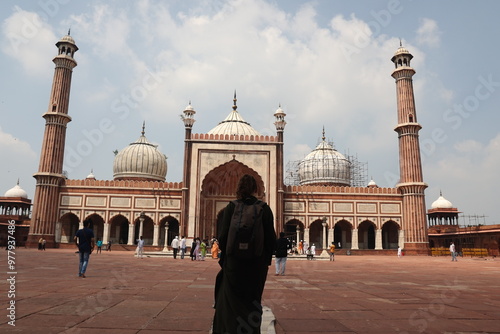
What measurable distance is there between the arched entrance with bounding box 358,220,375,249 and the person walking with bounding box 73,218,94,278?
26.9 meters

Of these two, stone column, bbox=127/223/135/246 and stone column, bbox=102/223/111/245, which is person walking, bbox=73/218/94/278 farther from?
stone column, bbox=102/223/111/245

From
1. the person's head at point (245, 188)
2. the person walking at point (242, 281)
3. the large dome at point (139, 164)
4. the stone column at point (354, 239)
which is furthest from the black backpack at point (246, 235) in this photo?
the large dome at point (139, 164)

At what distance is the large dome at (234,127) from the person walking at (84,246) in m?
27.3

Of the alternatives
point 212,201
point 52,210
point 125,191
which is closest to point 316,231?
point 212,201

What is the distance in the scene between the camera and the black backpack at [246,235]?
2672 millimetres

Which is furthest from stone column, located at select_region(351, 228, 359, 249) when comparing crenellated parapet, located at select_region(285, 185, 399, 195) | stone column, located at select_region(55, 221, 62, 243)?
stone column, located at select_region(55, 221, 62, 243)

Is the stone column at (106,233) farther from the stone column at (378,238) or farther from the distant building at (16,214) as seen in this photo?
the stone column at (378,238)

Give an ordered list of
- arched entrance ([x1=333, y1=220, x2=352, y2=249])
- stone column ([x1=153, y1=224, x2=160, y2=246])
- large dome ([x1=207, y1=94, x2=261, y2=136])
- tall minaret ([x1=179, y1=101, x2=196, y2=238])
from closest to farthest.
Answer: tall minaret ([x1=179, y1=101, x2=196, y2=238]) < stone column ([x1=153, y1=224, x2=160, y2=246]) < arched entrance ([x1=333, y1=220, x2=352, y2=249]) < large dome ([x1=207, y1=94, x2=261, y2=136])

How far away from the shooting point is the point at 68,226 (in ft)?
102

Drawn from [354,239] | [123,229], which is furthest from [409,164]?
[123,229]

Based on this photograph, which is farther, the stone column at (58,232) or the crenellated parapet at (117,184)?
the crenellated parapet at (117,184)

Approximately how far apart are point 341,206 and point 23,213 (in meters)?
32.5

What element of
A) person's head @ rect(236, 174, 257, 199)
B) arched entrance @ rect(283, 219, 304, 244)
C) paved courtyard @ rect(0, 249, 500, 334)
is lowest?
paved courtyard @ rect(0, 249, 500, 334)

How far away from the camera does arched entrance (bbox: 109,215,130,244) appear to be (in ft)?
103
